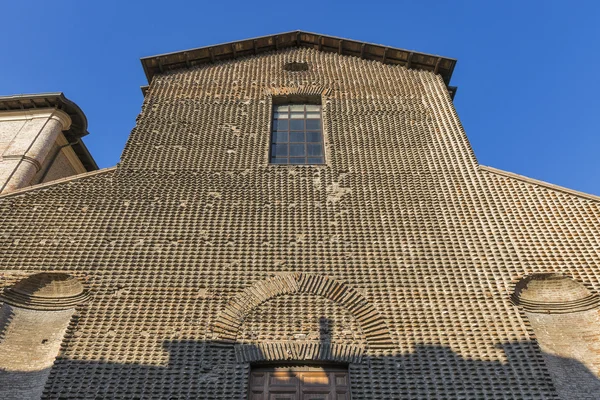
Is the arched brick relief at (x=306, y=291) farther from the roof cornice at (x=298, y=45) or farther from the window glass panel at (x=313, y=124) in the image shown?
the roof cornice at (x=298, y=45)

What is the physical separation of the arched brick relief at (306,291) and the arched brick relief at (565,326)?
7.77 feet

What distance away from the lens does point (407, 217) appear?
925cm

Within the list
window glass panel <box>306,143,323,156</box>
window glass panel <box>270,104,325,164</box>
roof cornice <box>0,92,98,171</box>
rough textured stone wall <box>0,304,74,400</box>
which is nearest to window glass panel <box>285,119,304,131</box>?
window glass panel <box>270,104,325,164</box>

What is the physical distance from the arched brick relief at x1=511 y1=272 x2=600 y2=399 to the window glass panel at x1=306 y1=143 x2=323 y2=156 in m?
5.14

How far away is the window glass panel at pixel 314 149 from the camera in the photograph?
37.4ft

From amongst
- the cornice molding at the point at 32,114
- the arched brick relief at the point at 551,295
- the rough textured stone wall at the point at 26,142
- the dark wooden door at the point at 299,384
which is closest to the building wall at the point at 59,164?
the rough textured stone wall at the point at 26,142

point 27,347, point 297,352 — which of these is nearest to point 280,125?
point 297,352

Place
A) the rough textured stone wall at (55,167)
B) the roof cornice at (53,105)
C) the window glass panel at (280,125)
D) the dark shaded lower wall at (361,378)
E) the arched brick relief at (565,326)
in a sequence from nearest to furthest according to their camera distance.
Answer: the dark shaded lower wall at (361,378) → the arched brick relief at (565,326) → the window glass panel at (280,125) → the rough textured stone wall at (55,167) → the roof cornice at (53,105)

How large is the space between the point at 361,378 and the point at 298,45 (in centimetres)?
1086

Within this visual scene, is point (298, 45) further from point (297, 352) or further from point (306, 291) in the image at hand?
point (297, 352)

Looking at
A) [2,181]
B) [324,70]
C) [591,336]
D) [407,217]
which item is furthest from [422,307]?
[2,181]

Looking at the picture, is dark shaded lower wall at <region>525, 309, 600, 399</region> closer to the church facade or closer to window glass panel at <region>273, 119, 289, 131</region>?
the church facade

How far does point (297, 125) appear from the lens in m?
12.2

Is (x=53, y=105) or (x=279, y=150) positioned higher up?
(x=53, y=105)
